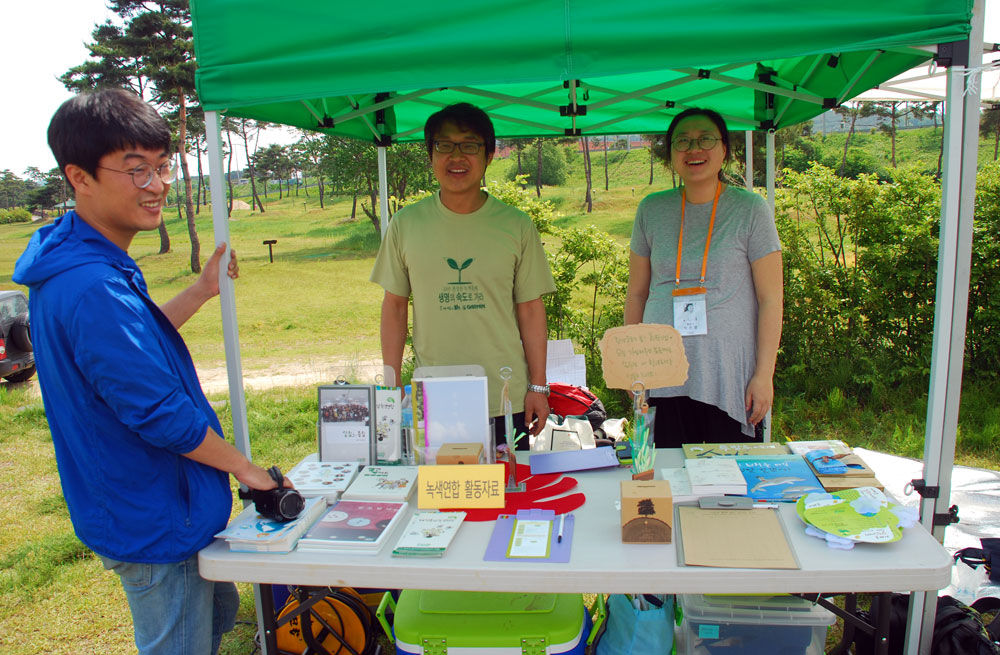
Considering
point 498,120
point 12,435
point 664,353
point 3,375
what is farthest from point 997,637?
point 3,375

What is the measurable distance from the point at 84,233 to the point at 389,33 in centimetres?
87

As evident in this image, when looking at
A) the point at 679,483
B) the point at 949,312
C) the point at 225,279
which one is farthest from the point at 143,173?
the point at 949,312

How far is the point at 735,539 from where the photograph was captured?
1.46 m

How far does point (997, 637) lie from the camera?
186 centimetres

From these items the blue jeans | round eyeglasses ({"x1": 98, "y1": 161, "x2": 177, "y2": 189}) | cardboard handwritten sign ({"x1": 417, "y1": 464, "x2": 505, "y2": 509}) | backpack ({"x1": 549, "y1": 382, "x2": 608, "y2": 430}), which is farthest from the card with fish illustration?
backpack ({"x1": 549, "y1": 382, "x2": 608, "y2": 430})

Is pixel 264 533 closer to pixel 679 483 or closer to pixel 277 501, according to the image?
pixel 277 501

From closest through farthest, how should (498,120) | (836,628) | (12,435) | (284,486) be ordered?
(284,486) < (836,628) < (498,120) < (12,435)

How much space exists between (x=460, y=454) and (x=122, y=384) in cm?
80

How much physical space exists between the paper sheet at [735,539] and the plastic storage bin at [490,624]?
441 millimetres

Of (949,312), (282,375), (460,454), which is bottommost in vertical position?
(282,375)

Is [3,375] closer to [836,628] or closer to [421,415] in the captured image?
[421,415]

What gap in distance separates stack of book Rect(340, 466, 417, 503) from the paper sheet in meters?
0.73

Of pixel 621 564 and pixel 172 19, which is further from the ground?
pixel 172 19

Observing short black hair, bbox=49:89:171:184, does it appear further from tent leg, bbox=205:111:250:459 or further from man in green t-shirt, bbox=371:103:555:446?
man in green t-shirt, bbox=371:103:555:446
